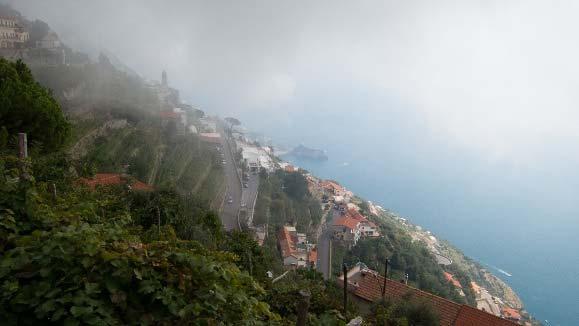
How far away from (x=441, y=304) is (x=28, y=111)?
32.4ft

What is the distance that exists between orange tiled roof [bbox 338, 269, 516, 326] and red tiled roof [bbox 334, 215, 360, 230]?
12126mm

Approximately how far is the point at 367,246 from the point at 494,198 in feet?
97.2

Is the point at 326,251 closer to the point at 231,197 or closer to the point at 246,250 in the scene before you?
the point at 231,197

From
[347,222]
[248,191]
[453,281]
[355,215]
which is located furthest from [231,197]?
[453,281]

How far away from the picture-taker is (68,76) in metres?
21.2

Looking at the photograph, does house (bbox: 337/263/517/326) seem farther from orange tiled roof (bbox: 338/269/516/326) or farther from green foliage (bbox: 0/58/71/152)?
green foliage (bbox: 0/58/71/152)

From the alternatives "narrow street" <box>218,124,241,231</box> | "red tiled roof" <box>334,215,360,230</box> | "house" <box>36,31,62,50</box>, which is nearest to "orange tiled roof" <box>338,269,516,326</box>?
"narrow street" <box>218,124,241,231</box>

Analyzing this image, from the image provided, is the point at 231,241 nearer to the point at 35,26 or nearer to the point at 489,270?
the point at 489,270

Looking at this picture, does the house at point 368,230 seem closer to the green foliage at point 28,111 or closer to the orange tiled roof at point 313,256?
the orange tiled roof at point 313,256

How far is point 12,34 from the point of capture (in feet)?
83.7

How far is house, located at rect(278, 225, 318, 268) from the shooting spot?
17203mm

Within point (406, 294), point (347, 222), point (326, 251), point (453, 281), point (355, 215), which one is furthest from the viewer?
point (355, 215)

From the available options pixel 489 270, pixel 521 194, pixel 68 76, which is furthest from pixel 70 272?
pixel 521 194

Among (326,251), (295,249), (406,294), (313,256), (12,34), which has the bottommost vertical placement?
(326,251)
